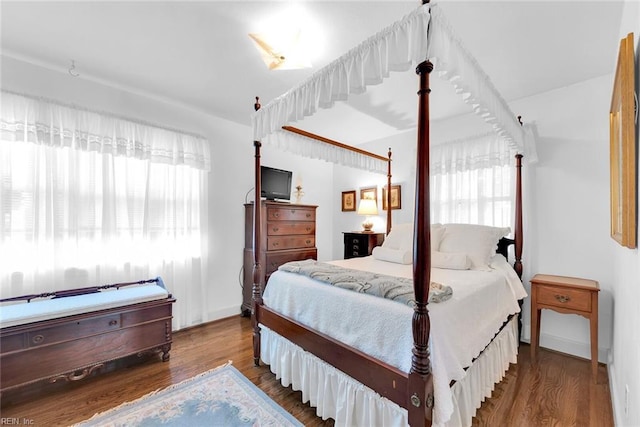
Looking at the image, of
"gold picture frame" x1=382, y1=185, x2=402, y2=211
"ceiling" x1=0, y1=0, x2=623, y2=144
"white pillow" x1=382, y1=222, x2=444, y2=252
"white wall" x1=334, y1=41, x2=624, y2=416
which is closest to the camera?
"ceiling" x1=0, y1=0, x2=623, y2=144

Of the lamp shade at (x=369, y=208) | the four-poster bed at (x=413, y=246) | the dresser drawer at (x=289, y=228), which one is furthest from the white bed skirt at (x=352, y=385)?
the lamp shade at (x=369, y=208)

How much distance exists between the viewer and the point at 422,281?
1178 mm

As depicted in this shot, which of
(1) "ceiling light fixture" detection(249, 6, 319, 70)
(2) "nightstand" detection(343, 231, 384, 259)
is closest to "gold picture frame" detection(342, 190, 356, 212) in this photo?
(2) "nightstand" detection(343, 231, 384, 259)

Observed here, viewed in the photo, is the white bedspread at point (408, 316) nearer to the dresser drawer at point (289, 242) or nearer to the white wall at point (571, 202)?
the white wall at point (571, 202)

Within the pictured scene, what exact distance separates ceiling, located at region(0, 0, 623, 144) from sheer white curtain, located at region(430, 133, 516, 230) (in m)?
0.58

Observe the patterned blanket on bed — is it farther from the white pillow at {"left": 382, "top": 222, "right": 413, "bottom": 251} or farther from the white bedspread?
the white pillow at {"left": 382, "top": 222, "right": 413, "bottom": 251}

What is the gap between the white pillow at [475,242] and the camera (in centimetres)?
245

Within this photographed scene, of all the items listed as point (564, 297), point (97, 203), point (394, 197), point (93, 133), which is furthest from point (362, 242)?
point (93, 133)

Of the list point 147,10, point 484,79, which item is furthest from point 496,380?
point 147,10

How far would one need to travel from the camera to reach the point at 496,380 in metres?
1.97

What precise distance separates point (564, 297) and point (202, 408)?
2897mm

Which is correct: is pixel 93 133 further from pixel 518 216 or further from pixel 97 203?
pixel 518 216

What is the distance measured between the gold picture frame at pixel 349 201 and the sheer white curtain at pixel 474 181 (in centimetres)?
141

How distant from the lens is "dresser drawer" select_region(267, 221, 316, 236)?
3323 millimetres
